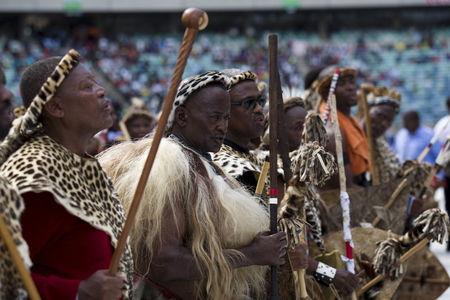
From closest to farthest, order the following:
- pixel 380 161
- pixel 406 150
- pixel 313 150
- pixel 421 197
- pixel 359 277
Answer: pixel 313 150 < pixel 359 277 < pixel 421 197 < pixel 380 161 < pixel 406 150

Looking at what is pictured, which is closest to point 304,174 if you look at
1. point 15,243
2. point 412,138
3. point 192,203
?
point 192,203

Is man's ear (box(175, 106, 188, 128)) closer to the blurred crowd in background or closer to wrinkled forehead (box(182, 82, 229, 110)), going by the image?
wrinkled forehead (box(182, 82, 229, 110))

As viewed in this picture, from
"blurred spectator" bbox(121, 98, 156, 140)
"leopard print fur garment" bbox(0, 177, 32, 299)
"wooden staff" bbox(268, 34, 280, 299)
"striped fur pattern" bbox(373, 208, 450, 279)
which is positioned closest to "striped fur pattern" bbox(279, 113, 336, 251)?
"wooden staff" bbox(268, 34, 280, 299)

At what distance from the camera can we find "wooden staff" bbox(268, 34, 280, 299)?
13.3 ft

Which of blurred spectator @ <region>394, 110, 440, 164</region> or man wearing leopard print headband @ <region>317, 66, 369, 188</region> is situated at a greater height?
man wearing leopard print headband @ <region>317, 66, 369, 188</region>

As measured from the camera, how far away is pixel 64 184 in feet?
10.5

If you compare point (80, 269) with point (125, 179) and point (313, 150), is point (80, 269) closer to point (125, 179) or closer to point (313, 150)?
point (125, 179)

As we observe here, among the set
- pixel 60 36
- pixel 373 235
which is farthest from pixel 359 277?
pixel 60 36

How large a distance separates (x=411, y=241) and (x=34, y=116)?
253cm

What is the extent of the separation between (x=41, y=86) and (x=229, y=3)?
36642 mm

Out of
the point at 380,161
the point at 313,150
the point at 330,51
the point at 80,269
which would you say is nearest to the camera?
the point at 80,269

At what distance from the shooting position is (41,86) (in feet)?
10.9

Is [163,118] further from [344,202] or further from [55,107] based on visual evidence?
[344,202]

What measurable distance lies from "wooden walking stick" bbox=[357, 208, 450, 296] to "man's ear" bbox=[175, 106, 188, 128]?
146 cm
